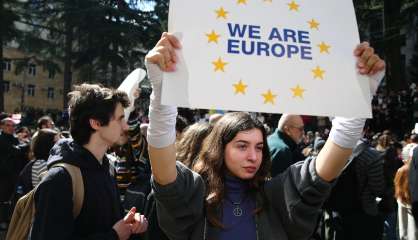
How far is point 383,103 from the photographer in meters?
20.4

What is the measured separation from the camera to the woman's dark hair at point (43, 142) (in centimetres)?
460

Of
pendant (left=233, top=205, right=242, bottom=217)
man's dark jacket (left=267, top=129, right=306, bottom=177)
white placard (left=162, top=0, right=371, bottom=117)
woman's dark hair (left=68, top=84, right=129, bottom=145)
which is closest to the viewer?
white placard (left=162, top=0, right=371, bottom=117)

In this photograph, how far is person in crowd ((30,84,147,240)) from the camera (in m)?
2.37

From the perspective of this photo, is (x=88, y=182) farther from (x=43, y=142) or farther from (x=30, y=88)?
(x=30, y=88)

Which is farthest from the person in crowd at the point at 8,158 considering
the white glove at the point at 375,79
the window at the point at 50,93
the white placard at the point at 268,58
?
the window at the point at 50,93

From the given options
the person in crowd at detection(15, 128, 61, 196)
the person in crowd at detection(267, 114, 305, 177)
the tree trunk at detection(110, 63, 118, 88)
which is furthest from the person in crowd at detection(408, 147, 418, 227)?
the tree trunk at detection(110, 63, 118, 88)

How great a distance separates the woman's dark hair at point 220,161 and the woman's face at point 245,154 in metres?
0.03

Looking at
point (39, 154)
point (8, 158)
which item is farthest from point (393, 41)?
point (39, 154)

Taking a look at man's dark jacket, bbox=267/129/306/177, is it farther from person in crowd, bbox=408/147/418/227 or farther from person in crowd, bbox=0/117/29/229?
person in crowd, bbox=0/117/29/229

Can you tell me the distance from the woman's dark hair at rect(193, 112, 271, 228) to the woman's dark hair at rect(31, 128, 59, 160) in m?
2.57

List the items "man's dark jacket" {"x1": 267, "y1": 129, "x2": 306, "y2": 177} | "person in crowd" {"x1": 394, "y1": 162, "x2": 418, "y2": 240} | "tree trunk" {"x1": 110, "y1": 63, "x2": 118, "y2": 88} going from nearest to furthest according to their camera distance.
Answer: "man's dark jacket" {"x1": 267, "y1": 129, "x2": 306, "y2": 177}
"person in crowd" {"x1": 394, "y1": 162, "x2": 418, "y2": 240}
"tree trunk" {"x1": 110, "y1": 63, "x2": 118, "y2": 88}

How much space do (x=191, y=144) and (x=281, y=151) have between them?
1.47 meters

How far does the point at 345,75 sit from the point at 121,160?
259cm

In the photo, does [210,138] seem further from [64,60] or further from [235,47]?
[64,60]
